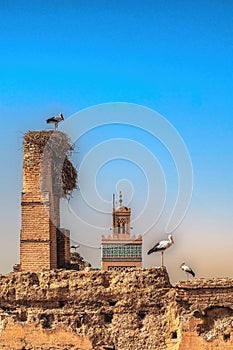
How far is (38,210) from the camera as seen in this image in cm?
1688

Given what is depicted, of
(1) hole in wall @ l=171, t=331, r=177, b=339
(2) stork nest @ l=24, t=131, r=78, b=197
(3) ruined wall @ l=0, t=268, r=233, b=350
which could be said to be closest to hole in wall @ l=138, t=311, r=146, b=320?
(3) ruined wall @ l=0, t=268, r=233, b=350

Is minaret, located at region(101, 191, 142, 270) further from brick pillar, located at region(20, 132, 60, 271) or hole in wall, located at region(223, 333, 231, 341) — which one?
hole in wall, located at region(223, 333, 231, 341)

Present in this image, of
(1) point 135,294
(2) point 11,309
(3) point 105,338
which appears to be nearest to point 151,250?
(1) point 135,294

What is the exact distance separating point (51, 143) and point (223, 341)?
6.14 metres

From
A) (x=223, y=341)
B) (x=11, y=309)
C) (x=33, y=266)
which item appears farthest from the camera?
(x=33, y=266)

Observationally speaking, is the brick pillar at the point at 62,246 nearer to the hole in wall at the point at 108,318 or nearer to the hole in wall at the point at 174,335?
the hole in wall at the point at 108,318

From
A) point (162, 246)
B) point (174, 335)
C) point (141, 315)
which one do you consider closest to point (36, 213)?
point (162, 246)

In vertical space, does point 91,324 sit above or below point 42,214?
below

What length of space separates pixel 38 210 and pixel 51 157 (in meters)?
1.32

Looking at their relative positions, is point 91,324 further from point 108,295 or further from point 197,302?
point 197,302

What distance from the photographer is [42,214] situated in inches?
663

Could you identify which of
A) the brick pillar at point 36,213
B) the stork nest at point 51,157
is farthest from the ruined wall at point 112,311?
the stork nest at point 51,157

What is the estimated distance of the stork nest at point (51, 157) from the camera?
17.0 metres

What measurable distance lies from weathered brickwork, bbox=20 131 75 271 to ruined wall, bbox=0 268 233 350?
5.00 feet
